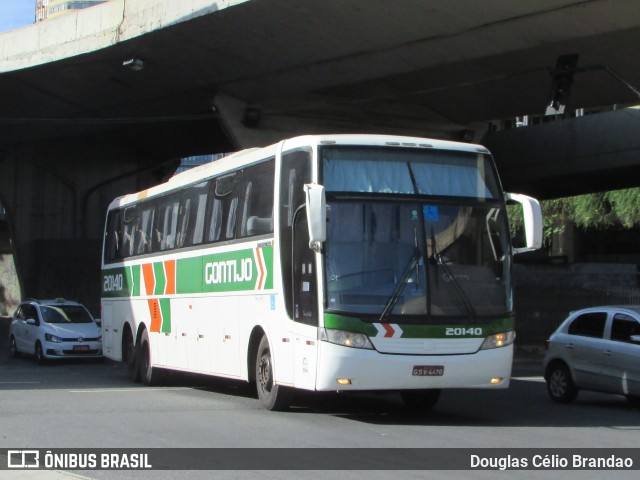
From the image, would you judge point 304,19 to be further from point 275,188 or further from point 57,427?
point 57,427

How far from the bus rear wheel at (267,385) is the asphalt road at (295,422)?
0.60 feet

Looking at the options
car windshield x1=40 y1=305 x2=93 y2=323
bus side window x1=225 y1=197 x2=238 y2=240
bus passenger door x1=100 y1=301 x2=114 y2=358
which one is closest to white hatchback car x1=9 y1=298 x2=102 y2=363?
car windshield x1=40 y1=305 x2=93 y2=323

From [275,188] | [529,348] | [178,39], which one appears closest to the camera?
[275,188]

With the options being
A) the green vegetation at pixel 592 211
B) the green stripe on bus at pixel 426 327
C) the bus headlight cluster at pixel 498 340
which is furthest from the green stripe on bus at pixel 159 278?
the green vegetation at pixel 592 211

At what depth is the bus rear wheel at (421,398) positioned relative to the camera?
49.9 feet

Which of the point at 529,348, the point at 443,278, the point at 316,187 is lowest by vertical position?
the point at 529,348

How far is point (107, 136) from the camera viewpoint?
40.2 m

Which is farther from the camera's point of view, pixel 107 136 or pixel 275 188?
pixel 107 136

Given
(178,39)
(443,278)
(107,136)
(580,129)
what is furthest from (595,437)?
(107,136)

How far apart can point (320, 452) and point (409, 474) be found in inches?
60.2

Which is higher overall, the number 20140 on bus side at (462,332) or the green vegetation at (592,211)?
the green vegetation at (592,211)

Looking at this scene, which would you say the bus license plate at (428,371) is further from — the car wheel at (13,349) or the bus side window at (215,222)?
the car wheel at (13,349)

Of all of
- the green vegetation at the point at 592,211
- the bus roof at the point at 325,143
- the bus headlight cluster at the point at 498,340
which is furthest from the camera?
the green vegetation at the point at 592,211

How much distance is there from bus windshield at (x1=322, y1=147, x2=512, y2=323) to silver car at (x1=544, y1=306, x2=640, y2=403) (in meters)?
3.12
